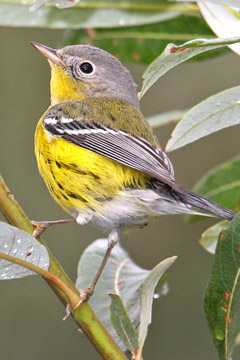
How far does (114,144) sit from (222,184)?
63cm

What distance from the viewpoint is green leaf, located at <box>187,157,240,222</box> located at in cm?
329

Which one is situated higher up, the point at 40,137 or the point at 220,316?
the point at 40,137

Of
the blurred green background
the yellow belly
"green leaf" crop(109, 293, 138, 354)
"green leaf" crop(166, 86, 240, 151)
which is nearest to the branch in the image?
"green leaf" crop(109, 293, 138, 354)

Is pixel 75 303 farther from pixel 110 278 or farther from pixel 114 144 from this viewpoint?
pixel 114 144

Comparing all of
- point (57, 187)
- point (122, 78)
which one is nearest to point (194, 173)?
point (122, 78)

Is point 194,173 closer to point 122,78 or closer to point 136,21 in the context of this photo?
point 122,78

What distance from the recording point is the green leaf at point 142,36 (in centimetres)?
320

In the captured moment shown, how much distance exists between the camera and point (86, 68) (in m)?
3.77

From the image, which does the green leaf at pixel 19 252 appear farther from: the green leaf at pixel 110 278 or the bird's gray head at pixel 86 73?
the bird's gray head at pixel 86 73

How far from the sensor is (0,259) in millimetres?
2023

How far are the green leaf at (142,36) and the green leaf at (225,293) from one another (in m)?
1.37

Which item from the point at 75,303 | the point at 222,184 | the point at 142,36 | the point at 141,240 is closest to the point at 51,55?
the point at 142,36

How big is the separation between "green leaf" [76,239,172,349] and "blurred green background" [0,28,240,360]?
3.38 meters

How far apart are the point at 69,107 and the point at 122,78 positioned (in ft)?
1.72
